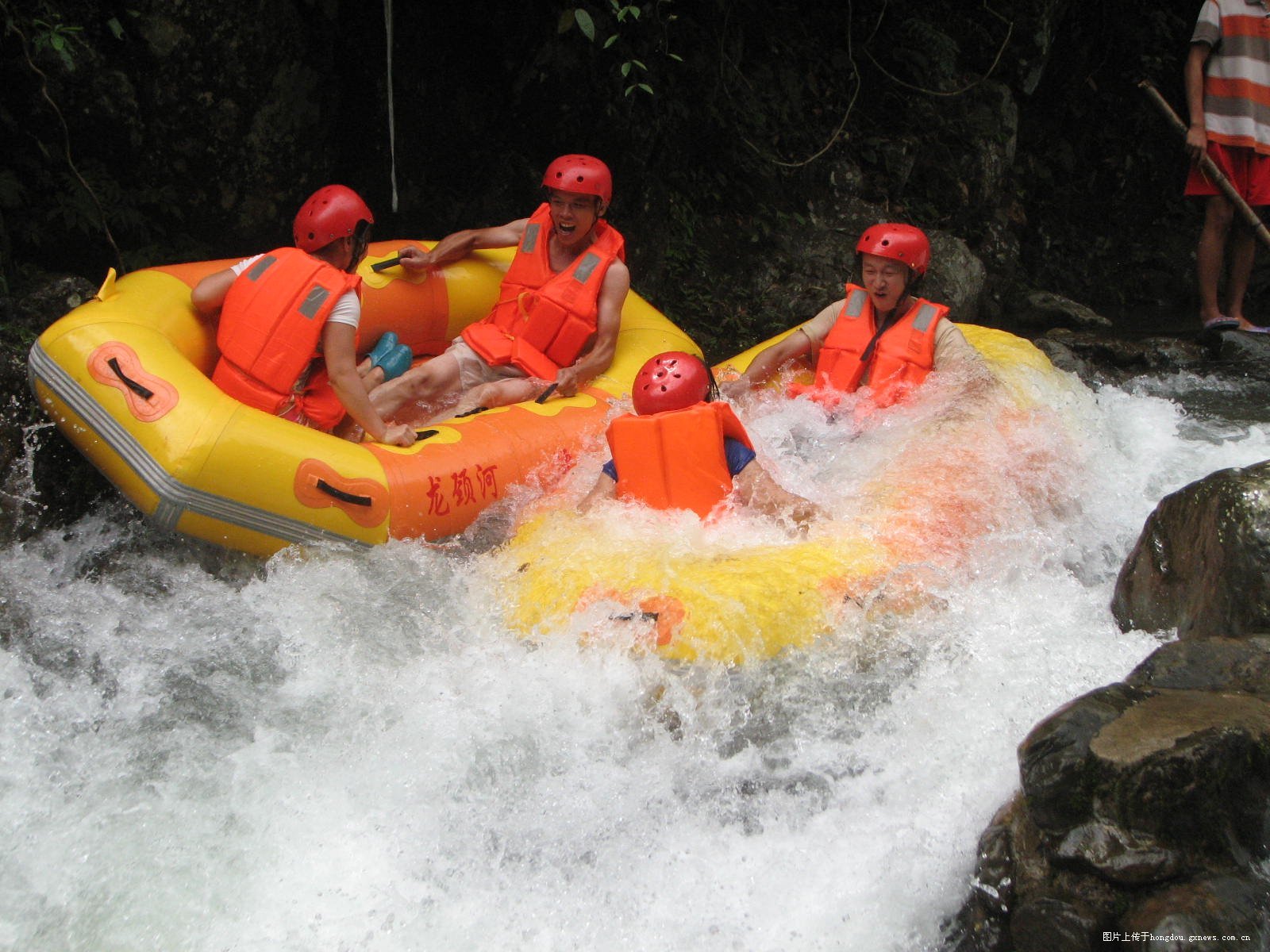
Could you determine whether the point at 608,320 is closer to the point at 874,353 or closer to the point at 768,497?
the point at 874,353

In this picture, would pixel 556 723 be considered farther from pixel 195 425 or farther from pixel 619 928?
pixel 195 425

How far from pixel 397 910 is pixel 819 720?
1.19m

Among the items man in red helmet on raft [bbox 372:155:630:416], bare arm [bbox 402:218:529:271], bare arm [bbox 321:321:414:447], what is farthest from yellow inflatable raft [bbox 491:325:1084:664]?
bare arm [bbox 402:218:529:271]

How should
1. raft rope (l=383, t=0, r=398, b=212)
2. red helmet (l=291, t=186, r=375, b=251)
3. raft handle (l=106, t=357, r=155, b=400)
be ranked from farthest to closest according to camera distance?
1. raft rope (l=383, t=0, r=398, b=212)
2. red helmet (l=291, t=186, r=375, b=251)
3. raft handle (l=106, t=357, r=155, b=400)

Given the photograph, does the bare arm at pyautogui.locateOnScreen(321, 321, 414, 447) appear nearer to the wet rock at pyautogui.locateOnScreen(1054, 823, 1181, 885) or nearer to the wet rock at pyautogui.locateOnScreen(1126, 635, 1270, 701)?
the wet rock at pyautogui.locateOnScreen(1126, 635, 1270, 701)

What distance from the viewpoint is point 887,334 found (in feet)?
16.3

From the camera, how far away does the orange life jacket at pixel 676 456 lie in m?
3.63

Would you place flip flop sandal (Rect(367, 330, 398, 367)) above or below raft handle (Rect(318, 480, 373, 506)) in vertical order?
above

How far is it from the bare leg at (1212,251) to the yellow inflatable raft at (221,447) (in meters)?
3.97

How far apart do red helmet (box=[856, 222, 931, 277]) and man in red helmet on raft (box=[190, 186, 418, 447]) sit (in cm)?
208

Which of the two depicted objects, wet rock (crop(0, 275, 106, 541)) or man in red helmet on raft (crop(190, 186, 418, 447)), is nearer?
man in red helmet on raft (crop(190, 186, 418, 447))

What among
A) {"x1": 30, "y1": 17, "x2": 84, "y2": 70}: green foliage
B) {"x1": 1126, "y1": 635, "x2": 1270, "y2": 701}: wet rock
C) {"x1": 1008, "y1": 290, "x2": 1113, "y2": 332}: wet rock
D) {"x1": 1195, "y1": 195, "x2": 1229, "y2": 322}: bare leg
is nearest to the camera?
{"x1": 1126, "y1": 635, "x2": 1270, "y2": 701}: wet rock

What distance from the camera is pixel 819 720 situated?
3.14 metres

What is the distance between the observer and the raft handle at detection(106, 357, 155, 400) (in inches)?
149
